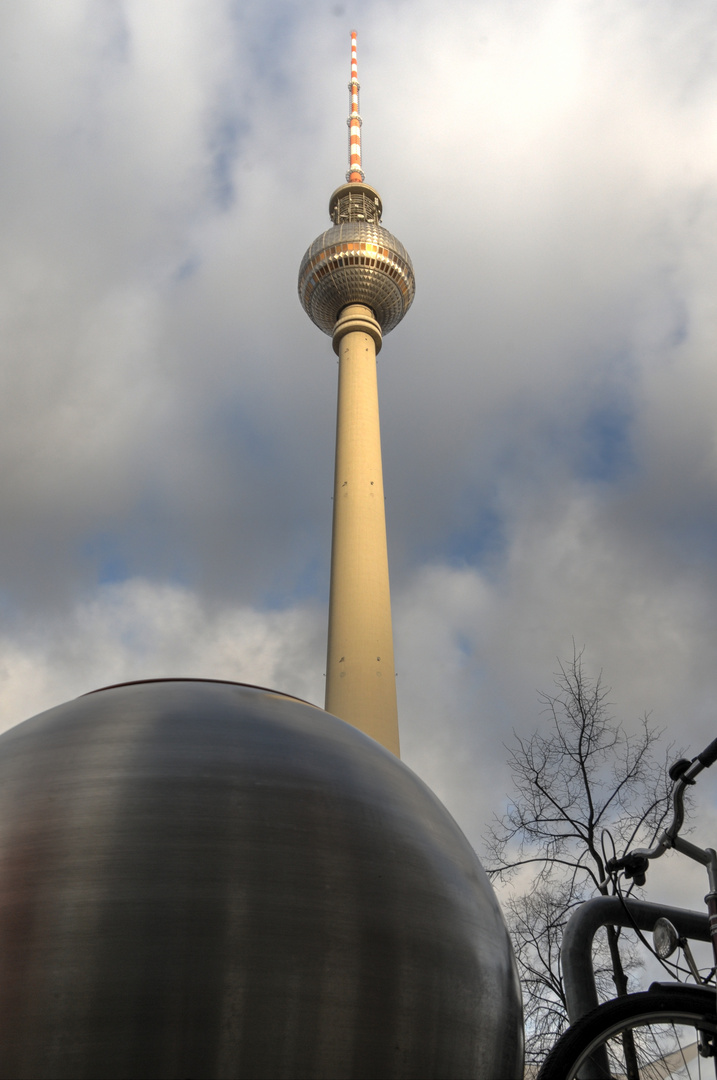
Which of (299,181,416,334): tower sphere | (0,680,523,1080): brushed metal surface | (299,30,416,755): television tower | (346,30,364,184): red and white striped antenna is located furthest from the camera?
(346,30,364,184): red and white striped antenna

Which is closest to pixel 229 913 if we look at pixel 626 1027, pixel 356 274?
pixel 626 1027

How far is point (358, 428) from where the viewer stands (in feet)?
125

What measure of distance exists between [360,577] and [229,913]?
102ft

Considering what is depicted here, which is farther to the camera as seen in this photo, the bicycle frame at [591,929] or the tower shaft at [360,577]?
the tower shaft at [360,577]

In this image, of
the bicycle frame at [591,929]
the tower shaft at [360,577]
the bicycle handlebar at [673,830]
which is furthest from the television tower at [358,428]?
the bicycle handlebar at [673,830]

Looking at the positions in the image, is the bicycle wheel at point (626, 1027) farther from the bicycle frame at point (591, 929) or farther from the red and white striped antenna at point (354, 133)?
the red and white striped antenna at point (354, 133)

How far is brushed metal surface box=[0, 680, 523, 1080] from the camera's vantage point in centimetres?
317

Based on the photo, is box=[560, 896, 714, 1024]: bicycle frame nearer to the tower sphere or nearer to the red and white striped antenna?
the tower sphere

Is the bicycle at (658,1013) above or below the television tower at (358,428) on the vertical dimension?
below

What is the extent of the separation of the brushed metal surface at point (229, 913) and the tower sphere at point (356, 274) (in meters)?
44.3

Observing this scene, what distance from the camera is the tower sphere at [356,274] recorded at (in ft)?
150

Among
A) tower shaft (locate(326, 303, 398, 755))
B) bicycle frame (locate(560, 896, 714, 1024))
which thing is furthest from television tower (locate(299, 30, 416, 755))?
bicycle frame (locate(560, 896, 714, 1024))

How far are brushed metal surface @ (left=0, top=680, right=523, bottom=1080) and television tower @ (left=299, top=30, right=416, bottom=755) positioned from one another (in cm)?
2605

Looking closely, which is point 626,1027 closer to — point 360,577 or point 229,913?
point 229,913
